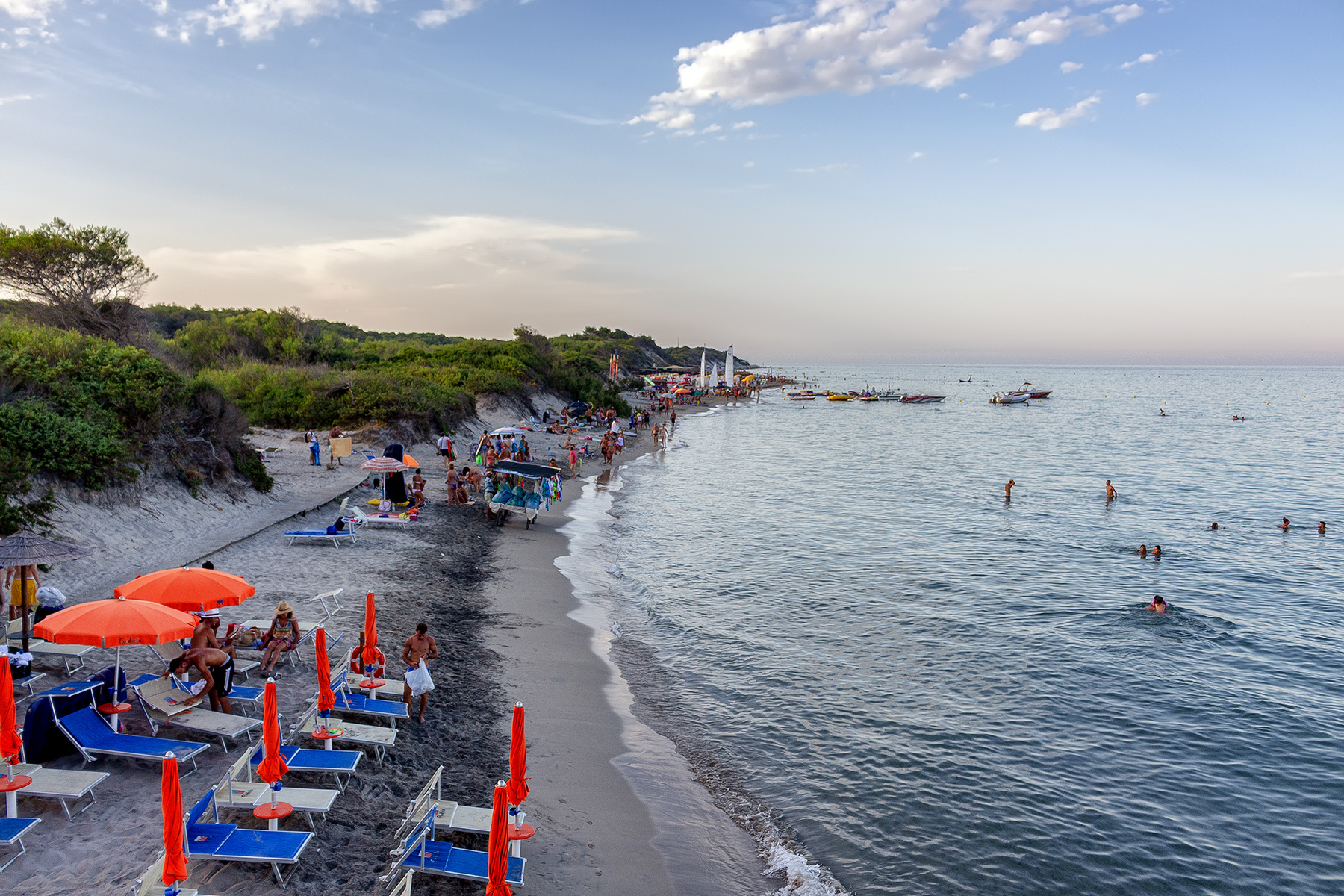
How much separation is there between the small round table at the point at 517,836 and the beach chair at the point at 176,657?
4868 mm

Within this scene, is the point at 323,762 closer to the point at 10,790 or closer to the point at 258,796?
the point at 258,796

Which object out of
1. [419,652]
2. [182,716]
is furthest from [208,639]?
[419,652]

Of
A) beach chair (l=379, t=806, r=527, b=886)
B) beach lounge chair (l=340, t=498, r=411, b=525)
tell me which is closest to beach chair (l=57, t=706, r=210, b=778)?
beach chair (l=379, t=806, r=527, b=886)

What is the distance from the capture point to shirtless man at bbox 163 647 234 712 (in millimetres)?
8461

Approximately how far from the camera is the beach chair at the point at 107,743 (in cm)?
721

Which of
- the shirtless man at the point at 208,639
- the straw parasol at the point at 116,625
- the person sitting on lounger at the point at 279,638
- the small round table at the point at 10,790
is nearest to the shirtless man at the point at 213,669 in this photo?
the shirtless man at the point at 208,639

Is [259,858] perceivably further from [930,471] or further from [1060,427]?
[1060,427]

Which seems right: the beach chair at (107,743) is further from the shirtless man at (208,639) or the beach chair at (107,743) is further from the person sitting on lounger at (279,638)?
the person sitting on lounger at (279,638)

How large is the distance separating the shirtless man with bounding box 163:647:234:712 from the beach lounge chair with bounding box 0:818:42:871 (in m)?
2.22

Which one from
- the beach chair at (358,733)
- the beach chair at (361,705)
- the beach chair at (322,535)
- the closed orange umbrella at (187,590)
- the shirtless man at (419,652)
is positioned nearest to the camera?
the beach chair at (358,733)

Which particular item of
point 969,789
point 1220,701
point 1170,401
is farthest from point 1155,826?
point 1170,401

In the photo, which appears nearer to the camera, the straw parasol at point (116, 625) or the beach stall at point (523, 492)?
the straw parasol at point (116, 625)

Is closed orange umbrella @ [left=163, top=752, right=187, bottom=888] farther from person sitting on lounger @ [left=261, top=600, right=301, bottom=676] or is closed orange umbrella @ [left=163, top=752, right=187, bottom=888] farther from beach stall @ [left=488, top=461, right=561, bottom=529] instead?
beach stall @ [left=488, top=461, right=561, bottom=529]

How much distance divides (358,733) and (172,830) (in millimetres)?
3002
